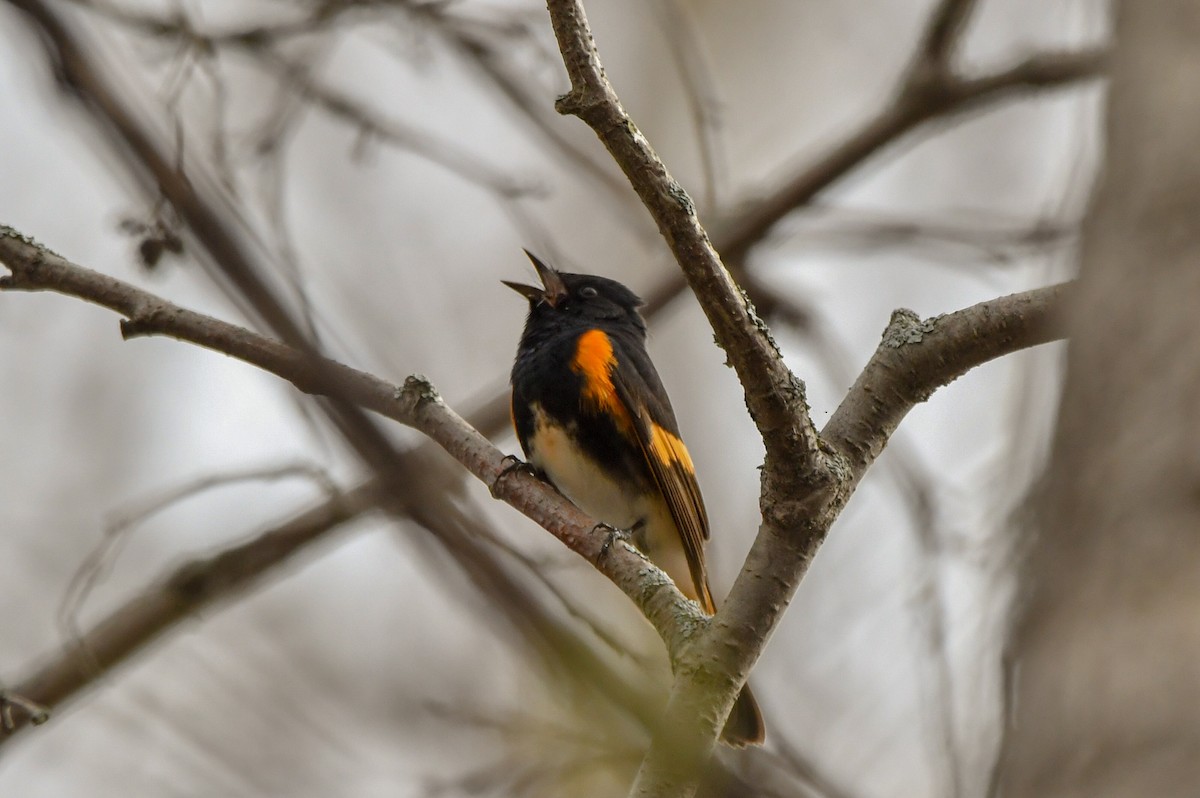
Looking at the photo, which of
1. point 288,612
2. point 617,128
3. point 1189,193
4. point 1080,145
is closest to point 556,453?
point 1080,145

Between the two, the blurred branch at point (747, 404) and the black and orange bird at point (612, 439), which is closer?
the blurred branch at point (747, 404)

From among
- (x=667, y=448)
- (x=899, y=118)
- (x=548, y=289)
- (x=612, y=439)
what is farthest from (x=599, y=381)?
(x=899, y=118)

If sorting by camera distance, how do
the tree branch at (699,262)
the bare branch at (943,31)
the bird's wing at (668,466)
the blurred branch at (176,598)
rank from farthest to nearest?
the bird's wing at (668,466) → the bare branch at (943,31) → the blurred branch at (176,598) → the tree branch at (699,262)

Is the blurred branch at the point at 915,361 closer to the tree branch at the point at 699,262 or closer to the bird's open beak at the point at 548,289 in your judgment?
the tree branch at the point at 699,262

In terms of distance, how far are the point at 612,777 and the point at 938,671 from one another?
0.97m

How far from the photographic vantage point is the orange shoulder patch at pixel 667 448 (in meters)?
4.13

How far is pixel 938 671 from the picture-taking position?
2.93 metres

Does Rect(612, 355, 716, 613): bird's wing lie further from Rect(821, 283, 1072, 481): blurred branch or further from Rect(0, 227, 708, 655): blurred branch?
Rect(821, 283, 1072, 481): blurred branch

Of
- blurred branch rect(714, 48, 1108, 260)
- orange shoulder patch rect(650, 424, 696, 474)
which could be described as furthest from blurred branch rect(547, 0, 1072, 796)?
orange shoulder patch rect(650, 424, 696, 474)

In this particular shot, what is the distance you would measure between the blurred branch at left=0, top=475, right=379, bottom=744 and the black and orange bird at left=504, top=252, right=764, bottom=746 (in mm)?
1000

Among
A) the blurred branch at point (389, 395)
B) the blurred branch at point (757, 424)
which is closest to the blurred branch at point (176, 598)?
the blurred branch at point (389, 395)

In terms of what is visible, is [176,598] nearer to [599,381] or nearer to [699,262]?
[599,381]

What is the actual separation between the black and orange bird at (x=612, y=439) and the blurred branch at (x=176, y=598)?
1.00m

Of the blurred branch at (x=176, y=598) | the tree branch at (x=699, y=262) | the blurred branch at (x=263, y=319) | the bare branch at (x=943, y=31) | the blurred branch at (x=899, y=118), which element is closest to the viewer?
the tree branch at (x=699, y=262)
